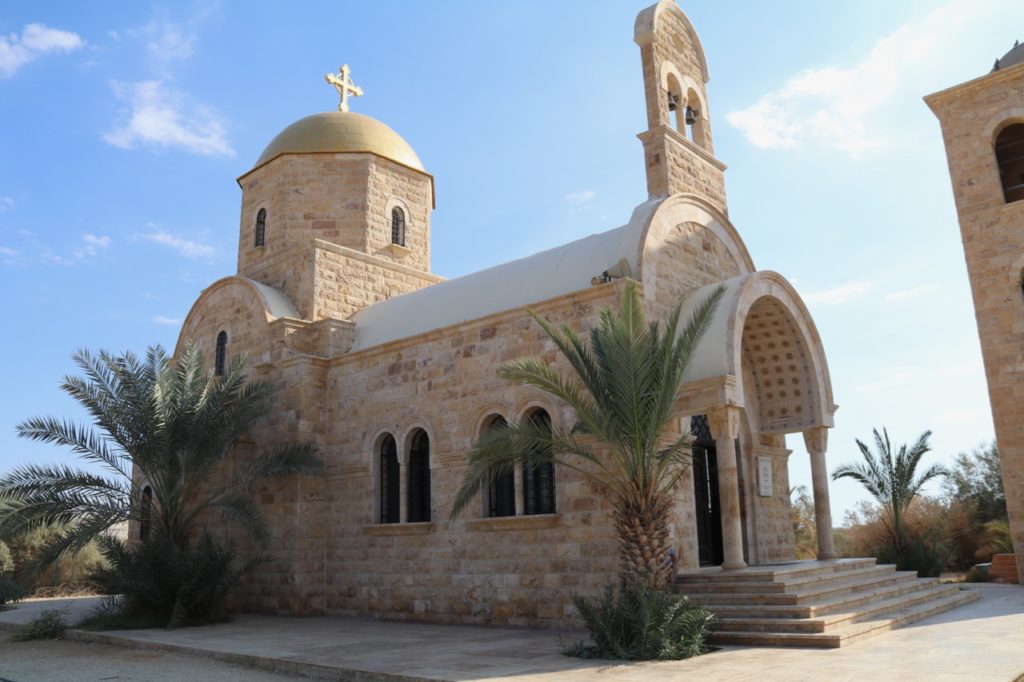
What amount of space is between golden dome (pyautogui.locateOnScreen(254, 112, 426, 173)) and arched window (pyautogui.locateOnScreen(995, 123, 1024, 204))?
11.6 m

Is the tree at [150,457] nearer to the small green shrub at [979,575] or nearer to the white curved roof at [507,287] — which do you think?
the white curved roof at [507,287]

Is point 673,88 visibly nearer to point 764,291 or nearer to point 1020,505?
point 764,291

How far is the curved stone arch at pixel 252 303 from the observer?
14133 millimetres

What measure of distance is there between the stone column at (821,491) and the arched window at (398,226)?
9363mm

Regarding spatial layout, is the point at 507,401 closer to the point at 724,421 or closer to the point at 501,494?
the point at 501,494

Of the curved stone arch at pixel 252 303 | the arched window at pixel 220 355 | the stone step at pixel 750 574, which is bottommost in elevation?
the stone step at pixel 750 574

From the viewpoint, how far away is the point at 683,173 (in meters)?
12.4

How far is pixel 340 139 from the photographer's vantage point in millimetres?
16422

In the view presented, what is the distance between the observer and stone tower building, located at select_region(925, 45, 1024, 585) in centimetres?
1357

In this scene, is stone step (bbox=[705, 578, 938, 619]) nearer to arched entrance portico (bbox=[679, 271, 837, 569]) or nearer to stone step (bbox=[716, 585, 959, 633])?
stone step (bbox=[716, 585, 959, 633])

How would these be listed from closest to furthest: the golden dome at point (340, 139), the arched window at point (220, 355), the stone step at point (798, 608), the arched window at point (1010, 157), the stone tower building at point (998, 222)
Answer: the stone step at point (798, 608) < the stone tower building at point (998, 222) < the arched window at point (1010, 157) < the arched window at point (220, 355) < the golden dome at point (340, 139)

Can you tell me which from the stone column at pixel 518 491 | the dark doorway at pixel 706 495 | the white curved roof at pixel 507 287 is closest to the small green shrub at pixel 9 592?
the white curved roof at pixel 507 287

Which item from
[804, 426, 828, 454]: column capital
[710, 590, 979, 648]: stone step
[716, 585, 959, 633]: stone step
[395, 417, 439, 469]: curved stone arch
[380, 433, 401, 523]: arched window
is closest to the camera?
[710, 590, 979, 648]: stone step

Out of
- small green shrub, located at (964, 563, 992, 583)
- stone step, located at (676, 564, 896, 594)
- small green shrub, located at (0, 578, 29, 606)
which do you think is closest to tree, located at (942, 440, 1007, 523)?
small green shrub, located at (964, 563, 992, 583)
